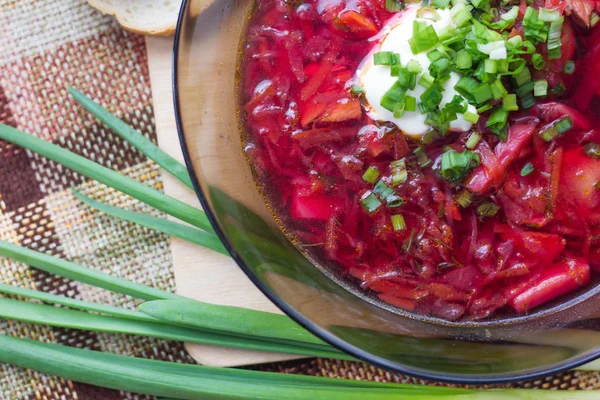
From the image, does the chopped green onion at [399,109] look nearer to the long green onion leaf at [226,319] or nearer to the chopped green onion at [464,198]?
the chopped green onion at [464,198]

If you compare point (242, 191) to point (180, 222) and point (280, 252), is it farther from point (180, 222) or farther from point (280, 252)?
point (180, 222)

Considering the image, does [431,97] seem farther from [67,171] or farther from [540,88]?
[67,171]

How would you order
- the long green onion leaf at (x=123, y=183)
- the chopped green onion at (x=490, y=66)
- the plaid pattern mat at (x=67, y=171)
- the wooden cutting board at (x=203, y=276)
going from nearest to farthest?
the chopped green onion at (x=490, y=66) < the long green onion leaf at (x=123, y=183) < the wooden cutting board at (x=203, y=276) < the plaid pattern mat at (x=67, y=171)

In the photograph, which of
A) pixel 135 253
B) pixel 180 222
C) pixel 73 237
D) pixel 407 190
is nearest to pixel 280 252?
pixel 407 190

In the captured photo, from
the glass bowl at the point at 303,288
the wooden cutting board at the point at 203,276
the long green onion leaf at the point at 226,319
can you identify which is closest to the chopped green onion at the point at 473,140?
the glass bowl at the point at 303,288

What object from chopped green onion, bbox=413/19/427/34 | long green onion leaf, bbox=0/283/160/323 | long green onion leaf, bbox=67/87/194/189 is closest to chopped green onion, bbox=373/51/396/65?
chopped green onion, bbox=413/19/427/34

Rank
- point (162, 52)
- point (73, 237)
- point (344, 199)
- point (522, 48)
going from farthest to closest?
1. point (73, 237)
2. point (162, 52)
3. point (344, 199)
4. point (522, 48)
